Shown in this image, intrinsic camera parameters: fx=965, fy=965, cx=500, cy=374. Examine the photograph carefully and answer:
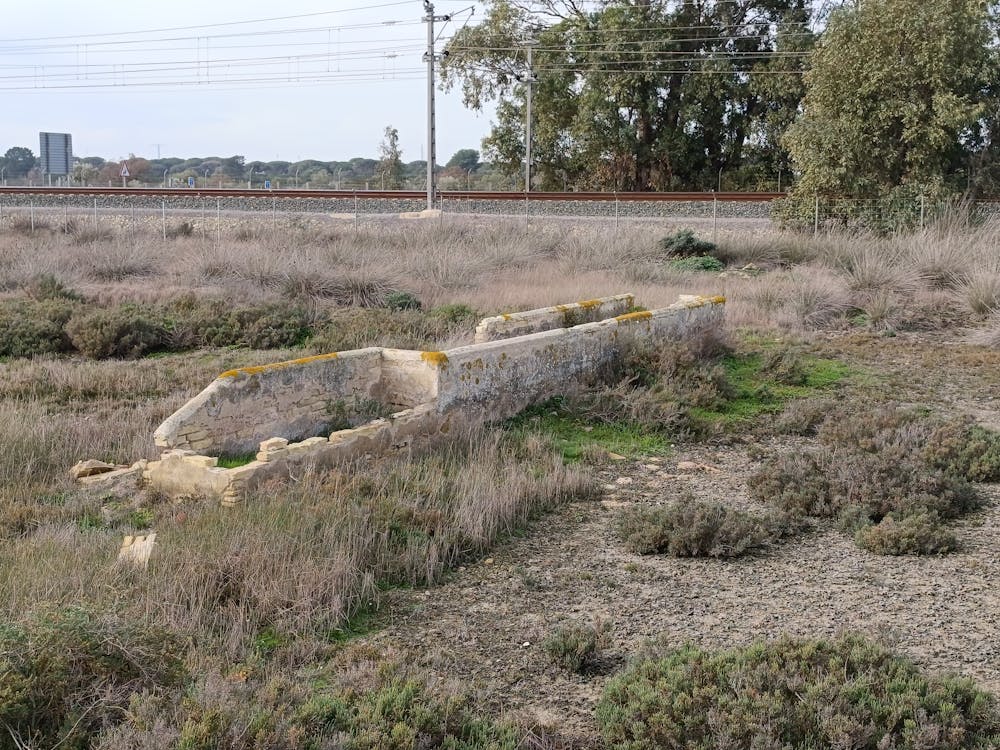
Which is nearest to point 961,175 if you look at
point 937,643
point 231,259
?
point 231,259

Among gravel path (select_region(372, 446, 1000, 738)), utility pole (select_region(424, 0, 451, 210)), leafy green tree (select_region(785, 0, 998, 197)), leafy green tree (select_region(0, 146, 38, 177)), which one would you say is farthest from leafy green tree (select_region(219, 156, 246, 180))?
gravel path (select_region(372, 446, 1000, 738))

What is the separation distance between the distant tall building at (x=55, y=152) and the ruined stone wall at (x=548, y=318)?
51.5 meters

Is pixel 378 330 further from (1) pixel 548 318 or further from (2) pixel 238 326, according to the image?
(1) pixel 548 318

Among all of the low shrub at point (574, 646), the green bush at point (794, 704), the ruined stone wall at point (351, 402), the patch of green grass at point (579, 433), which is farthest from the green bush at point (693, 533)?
the ruined stone wall at point (351, 402)

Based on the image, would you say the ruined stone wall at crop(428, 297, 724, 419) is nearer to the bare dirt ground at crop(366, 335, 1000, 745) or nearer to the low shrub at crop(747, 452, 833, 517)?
the bare dirt ground at crop(366, 335, 1000, 745)

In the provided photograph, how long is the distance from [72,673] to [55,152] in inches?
2504

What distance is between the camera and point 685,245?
22719 mm

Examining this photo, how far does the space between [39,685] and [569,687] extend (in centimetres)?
240

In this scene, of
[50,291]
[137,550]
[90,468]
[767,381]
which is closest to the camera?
[137,550]

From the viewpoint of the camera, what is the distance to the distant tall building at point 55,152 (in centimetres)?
5772

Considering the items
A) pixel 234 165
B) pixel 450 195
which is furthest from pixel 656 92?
pixel 234 165

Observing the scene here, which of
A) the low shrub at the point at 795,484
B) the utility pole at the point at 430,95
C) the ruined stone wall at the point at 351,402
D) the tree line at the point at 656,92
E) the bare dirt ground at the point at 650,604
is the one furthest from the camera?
the tree line at the point at 656,92

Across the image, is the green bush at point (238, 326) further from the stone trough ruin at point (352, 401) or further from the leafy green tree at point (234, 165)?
the leafy green tree at point (234, 165)

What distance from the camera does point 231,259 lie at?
18.5 m
